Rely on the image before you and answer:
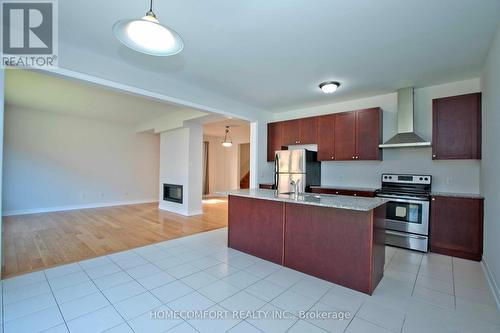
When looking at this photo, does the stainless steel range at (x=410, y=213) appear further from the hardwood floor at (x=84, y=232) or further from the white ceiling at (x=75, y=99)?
the white ceiling at (x=75, y=99)

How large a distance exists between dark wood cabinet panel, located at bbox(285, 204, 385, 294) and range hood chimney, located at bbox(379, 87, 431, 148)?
1710 millimetres

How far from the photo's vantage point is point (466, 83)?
3473mm

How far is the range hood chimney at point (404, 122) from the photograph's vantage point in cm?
369

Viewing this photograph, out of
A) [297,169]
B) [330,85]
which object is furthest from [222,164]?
[330,85]

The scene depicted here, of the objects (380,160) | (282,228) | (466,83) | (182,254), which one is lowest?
(182,254)

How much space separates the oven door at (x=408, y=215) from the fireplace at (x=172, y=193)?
15.6 ft

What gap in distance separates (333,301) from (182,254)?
6.70 ft

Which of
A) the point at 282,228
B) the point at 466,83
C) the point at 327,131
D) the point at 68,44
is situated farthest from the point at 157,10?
the point at 466,83

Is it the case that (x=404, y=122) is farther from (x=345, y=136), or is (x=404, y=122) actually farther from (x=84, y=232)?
(x=84, y=232)

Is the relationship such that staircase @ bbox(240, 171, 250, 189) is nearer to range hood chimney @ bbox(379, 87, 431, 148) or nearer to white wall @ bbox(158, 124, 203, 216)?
white wall @ bbox(158, 124, 203, 216)

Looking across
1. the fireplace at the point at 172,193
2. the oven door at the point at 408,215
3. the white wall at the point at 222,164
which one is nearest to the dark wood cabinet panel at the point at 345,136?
the oven door at the point at 408,215

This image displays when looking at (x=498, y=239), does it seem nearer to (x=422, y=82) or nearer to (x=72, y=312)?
(x=422, y=82)

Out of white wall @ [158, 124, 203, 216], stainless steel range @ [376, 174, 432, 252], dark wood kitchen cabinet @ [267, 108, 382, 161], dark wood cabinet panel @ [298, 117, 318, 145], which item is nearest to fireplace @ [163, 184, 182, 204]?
white wall @ [158, 124, 203, 216]

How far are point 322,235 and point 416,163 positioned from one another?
2541 mm
